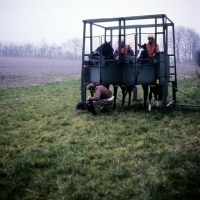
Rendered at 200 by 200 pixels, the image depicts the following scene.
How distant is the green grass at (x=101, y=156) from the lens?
368cm

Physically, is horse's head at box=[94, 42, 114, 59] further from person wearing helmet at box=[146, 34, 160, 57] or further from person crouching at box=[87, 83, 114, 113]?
person wearing helmet at box=[146, 34, 160, 57]

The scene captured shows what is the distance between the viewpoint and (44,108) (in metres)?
10.1

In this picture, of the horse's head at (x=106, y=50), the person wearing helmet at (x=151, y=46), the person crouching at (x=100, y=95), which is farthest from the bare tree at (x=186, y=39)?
the person crouching at (x=100, y=95)

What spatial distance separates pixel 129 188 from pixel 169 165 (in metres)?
1.16

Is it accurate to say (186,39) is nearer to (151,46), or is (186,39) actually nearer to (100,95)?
(151,46)

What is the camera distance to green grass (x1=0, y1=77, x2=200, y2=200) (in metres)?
3.68

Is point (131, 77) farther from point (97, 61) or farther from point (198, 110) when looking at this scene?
point (198, 110)

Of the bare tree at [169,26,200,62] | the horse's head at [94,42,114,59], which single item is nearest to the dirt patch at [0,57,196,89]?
the horse's head at [94,42,114,59]

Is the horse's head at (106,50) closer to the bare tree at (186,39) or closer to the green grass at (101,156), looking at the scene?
the green grass at (101,156)

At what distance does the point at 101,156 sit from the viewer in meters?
4.94

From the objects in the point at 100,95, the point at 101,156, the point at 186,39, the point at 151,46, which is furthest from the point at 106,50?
the point at 186,39

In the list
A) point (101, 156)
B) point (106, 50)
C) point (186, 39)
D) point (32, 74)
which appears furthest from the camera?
point (186, 39)

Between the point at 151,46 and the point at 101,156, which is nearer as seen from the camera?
the point at 101,156

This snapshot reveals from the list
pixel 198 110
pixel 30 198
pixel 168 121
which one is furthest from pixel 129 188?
pixel 198 110
